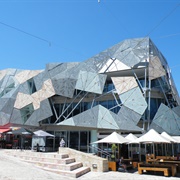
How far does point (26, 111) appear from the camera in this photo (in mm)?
29578

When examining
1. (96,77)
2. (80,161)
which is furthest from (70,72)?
(80,161)

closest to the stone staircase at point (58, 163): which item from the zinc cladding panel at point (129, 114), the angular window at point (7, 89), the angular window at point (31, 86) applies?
the zinc cladding panel at point (129, 114)

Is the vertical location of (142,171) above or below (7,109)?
below

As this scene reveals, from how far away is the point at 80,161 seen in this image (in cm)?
1628

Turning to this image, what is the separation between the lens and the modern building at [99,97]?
77.3ft

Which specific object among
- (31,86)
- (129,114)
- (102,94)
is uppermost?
(31,86)

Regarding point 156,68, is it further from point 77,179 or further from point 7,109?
point 7,109

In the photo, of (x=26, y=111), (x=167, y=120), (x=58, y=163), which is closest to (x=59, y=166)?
(x=58, y=163)

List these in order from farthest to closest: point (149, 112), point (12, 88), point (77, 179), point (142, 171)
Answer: point (12, 88), point (149, 112), point (142, 171), point (77, 179)

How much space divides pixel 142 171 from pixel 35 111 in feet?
56.6

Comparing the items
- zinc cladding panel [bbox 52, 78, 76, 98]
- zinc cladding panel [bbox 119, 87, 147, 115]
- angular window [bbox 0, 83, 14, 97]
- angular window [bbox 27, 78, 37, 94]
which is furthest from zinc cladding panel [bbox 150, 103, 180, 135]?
angular window [bbox 0, 83, 14, 97]

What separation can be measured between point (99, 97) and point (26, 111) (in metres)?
10.1

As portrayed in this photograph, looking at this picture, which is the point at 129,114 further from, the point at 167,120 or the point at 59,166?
the point at 59,166

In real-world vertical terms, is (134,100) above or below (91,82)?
below
